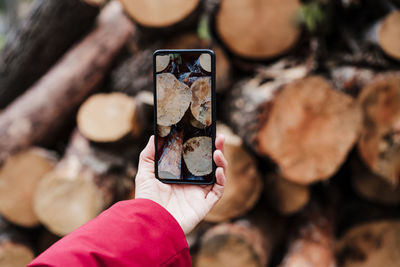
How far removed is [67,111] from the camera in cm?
174

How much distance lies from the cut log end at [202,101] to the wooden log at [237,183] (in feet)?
2.08

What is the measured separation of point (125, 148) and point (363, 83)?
1.06 meters

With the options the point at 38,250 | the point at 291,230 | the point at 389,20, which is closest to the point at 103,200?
the point at 38,250

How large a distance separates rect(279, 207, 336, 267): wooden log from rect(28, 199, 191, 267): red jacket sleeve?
99 centimetres

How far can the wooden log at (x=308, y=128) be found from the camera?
4.04ft

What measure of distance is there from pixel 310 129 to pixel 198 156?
69 centimetres

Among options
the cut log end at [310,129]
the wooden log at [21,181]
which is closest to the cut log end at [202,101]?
the cut log end at [310,129]

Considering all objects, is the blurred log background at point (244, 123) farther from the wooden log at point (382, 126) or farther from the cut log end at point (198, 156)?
the cut log end at point (198, 156)

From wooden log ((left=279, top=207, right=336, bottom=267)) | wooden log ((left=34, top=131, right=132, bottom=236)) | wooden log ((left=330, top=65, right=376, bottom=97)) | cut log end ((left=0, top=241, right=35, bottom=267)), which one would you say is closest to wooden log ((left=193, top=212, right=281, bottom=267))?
wooden log ((left=279, top=207, right=336, bottom=267))

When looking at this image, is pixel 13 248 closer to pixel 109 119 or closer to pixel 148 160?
pixel 109 119

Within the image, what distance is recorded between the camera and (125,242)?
0.54 metres

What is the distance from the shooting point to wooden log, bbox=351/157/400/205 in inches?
62.1

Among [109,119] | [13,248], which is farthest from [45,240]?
[109,119]

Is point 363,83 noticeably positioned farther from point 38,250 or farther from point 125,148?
point 38,250
